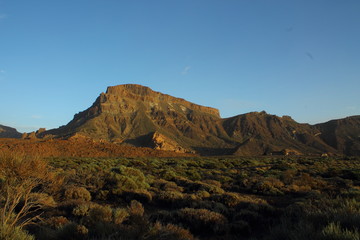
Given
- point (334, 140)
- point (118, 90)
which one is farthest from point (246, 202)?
point (118, 90)

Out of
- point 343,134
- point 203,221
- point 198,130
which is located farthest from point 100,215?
point 343,134

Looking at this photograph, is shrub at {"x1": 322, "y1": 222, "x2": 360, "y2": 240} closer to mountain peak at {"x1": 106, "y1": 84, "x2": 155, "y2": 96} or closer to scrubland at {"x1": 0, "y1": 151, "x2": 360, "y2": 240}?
scrubland at {"x1": 0, "y1": 151, "x2": 360, "y2": 240}

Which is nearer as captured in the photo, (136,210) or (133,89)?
(136,210)

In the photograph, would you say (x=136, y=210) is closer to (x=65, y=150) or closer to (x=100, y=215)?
(x=100, y=215)

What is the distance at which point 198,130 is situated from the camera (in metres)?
137

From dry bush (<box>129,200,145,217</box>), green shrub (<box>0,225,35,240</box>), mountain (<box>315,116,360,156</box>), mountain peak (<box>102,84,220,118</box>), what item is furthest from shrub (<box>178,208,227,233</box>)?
mountain peak (<box>102,84,220,118</box>)

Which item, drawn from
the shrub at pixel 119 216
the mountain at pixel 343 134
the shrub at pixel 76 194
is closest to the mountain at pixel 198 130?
the mountain at pixel 343 134

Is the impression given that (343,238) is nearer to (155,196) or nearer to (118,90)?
(155,196)

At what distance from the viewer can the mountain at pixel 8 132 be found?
139 meters

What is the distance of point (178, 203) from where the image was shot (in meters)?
9.59

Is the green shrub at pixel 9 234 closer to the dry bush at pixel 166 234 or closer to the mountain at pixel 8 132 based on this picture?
the dry bush at pixel 166 234

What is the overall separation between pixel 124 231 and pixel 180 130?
130 meters

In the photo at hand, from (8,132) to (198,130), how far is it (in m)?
111

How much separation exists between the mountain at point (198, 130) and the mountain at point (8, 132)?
33.1 m
